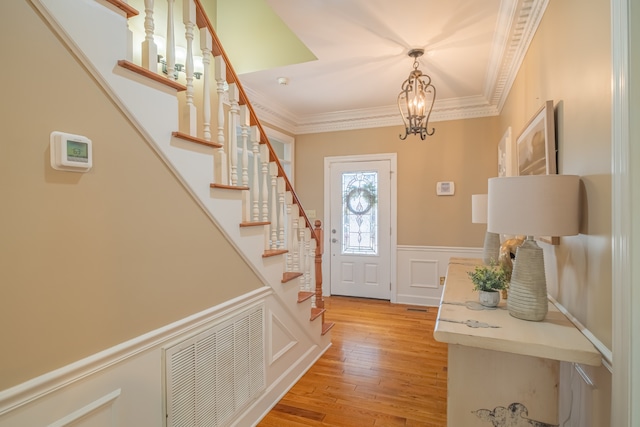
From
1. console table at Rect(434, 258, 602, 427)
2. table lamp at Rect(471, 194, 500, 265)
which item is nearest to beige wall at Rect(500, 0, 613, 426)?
console table at Rect(434, 258, 602, 427)

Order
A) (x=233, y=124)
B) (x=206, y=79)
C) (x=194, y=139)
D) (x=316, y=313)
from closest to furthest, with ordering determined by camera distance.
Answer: (x=194, y=139)
(x=206, y=79)
(x=233, y=124)
(x=316, y=313)

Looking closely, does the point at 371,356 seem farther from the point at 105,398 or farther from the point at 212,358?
the point at 105,398

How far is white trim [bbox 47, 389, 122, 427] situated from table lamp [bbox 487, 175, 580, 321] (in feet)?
5.25

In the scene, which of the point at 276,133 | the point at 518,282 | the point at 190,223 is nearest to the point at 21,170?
the point at 190,223

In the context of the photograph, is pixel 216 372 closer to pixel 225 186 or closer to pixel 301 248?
pixel 225 186

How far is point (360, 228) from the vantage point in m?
4.71

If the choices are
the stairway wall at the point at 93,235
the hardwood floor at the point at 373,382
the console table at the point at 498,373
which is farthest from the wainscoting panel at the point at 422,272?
the stairway wall at the point at 93,235

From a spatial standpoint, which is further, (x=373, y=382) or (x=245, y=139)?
(x=373, y=382)

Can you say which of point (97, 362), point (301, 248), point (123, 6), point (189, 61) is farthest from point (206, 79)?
point (301, 248)

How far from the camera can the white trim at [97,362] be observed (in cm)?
93

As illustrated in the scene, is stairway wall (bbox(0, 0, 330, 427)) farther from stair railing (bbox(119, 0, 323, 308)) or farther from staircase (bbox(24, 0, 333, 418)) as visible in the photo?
stair railing (bbox(119, 0, 323, 308))

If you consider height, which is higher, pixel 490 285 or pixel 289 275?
pixel 490 285

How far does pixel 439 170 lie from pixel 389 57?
1.86m

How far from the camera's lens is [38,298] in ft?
3.24
